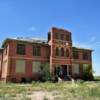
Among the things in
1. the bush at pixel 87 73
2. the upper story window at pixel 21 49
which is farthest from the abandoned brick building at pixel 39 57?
the bush at pixel 87 73

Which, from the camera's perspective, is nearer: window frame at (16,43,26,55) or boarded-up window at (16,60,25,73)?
boarded-up window at (16,60,25,73)

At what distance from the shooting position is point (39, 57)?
35969 millimetres

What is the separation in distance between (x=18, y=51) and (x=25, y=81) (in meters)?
5.63

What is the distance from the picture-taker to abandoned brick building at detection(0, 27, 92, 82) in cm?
3312

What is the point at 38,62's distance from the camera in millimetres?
35656

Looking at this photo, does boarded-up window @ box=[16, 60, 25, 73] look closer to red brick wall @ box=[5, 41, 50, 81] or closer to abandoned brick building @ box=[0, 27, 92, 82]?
abandoned brick building @ box=[0, 27, 92, 82]

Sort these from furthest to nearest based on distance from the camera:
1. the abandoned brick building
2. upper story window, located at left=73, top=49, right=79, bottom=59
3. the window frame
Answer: upper story window, located at left=73, top=49, right=79, bottom=59, the window frame, the abandoned brick building

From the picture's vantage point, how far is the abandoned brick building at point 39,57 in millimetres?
33125

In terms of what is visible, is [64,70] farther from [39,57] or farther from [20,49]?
[20,49]

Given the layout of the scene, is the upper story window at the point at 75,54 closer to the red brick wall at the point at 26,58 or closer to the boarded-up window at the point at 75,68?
the boarded-up window at the point at 75,68

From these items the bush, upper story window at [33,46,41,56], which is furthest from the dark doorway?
upper story window at [33,46,41,56]

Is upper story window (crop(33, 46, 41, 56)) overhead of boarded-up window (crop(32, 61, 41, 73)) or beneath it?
overhead

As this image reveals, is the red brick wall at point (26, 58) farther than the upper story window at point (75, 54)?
No

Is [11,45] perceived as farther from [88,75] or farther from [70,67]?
[88,75]
